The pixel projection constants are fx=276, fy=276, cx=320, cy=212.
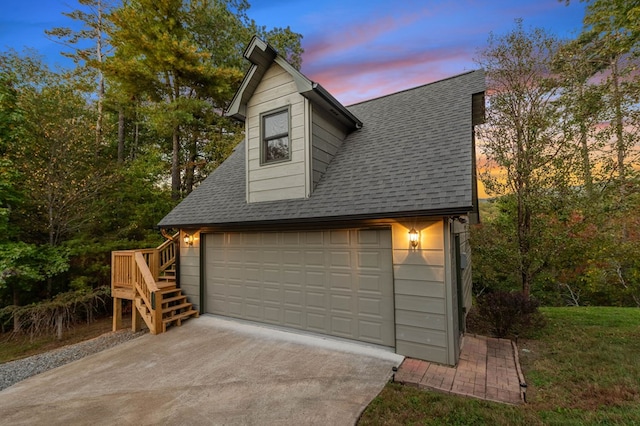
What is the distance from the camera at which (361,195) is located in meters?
5.24

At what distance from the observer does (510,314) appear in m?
5.66

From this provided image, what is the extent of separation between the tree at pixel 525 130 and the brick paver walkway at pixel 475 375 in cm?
301

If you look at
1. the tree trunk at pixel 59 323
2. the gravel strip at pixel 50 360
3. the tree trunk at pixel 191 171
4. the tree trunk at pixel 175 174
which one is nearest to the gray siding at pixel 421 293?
the gravel strip at pixel 50 360

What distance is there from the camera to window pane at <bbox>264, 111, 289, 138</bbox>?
6.48 meters

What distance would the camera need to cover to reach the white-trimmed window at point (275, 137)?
21.1ft

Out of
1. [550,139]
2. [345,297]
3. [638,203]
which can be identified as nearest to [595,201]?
[638,203]

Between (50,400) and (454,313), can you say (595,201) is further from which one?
(50,400)

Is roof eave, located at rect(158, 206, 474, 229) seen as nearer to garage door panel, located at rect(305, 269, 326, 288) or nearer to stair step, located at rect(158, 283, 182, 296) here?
garage door panel, located at rect(305, 269, 326, 288)

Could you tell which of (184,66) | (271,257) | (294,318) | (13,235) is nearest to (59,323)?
(13,235)

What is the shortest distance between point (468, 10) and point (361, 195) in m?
7.15

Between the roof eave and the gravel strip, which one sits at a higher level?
the roof eave

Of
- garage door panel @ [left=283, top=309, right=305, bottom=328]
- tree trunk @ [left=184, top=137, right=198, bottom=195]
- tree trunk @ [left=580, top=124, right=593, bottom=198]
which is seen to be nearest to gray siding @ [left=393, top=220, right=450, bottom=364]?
garage door panel @ [left=283, top=309, right=305, bottom=328]

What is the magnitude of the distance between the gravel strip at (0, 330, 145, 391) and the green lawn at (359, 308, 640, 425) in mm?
5634

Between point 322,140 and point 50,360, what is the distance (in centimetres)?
698
